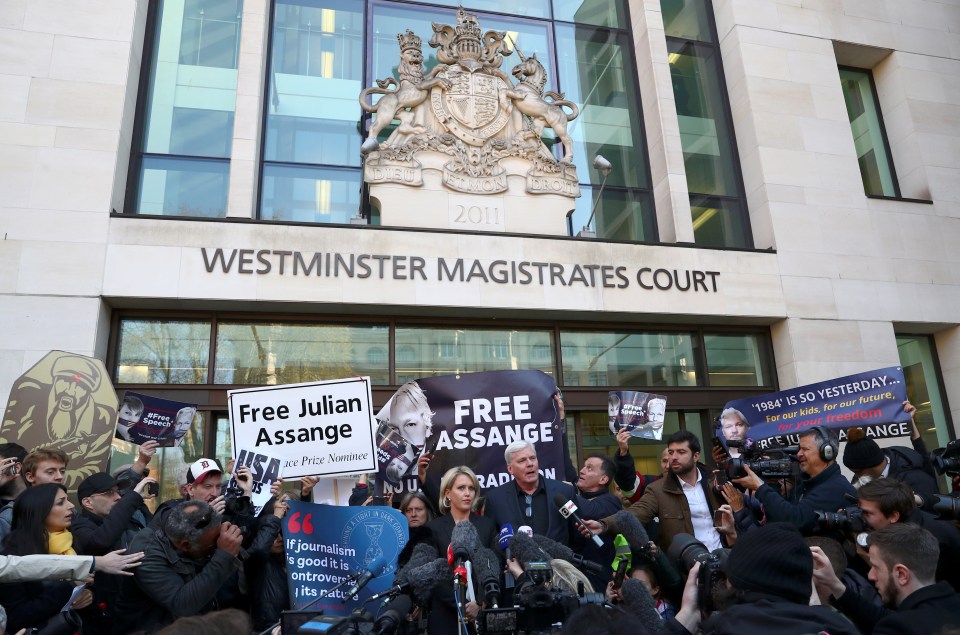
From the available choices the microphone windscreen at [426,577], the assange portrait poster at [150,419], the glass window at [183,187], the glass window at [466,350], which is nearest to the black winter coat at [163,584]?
the microphone windscreen at [426,577]

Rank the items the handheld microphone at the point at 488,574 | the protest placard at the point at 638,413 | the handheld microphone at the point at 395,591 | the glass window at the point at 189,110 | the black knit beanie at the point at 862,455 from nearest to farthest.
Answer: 1. the handheld microphone at the point at 488,574
2. the handheld microphone at the point at 395,591
3. the black knit beanie at the point at 862,455
4. the protest placard at the point at 638,413
5. the glass window at the point at 189,110

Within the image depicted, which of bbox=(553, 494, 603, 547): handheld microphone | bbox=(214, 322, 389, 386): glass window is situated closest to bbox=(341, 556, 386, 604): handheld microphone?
bbox=(553, 494, 603, 547): handheld microphone

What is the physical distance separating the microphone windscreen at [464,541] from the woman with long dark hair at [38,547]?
7.55 feet

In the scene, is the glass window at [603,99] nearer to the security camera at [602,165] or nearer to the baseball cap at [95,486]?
the security camera at [602,165]

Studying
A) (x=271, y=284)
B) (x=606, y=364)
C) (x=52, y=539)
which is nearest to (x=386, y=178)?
(x=271, y=284)

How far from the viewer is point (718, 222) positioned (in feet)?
41.5

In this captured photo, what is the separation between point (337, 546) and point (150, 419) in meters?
3.36

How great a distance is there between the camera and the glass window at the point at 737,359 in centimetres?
1177

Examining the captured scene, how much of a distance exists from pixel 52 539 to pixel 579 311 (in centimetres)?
755

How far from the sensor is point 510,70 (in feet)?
41.6

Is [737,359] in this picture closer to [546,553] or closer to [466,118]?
[466,118]

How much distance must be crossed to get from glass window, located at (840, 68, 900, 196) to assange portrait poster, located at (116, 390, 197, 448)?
456 inches

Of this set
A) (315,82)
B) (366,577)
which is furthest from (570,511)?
(315,82)

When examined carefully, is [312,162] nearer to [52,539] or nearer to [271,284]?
[271,284]
